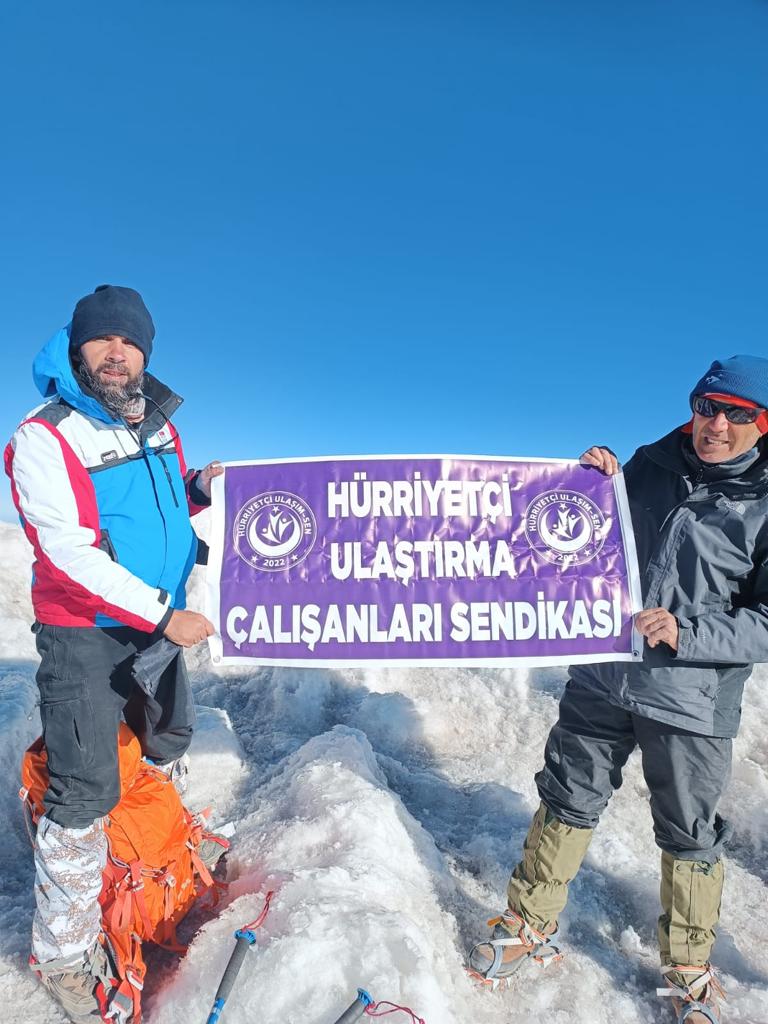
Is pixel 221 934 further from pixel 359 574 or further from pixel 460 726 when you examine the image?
pixel 460 726

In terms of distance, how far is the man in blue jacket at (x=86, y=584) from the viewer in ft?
7.54

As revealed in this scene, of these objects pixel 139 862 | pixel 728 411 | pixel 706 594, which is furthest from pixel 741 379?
pixel 139 862

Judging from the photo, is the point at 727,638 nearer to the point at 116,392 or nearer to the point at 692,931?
the point at 692,931

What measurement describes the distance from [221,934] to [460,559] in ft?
6.90

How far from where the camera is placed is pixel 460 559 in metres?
3.10

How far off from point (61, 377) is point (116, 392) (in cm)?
23

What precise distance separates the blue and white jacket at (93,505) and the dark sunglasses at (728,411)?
8.51 ft

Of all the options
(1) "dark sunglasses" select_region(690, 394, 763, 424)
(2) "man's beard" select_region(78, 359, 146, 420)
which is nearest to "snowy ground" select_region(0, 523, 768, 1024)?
(2) "man's beard" select_region(78, 359, 146, 420)

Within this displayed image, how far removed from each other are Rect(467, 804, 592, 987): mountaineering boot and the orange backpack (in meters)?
1.54

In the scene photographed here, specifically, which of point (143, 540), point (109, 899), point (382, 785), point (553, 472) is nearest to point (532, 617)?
point (553, 472)

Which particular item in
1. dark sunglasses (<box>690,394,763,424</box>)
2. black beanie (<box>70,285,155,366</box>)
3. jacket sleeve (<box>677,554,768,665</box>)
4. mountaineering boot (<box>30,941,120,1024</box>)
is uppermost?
black beanie (<box>70,285,155,366</box>)

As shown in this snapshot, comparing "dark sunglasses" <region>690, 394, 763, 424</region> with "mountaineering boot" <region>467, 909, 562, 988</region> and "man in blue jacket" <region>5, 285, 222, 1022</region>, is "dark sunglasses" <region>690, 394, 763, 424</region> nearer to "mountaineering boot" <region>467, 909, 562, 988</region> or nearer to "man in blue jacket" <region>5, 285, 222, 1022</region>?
"man in blue jacket" <region>5, 285, 222, 1022</region>

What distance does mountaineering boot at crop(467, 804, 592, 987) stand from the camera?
9.23 ft

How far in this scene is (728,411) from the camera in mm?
2551
